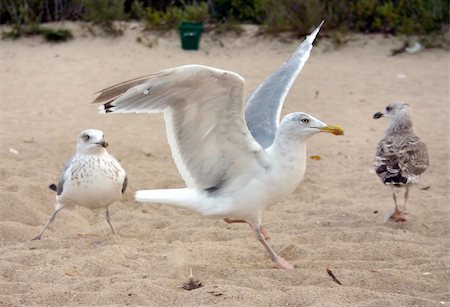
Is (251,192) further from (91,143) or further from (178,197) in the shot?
(91,143)

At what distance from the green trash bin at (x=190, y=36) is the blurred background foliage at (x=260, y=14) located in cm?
79

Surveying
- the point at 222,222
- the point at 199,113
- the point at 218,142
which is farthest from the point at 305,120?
the point at 222,222

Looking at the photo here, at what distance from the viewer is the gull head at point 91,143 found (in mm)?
5465

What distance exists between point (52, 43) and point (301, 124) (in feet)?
31.4

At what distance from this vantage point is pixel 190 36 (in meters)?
12.8

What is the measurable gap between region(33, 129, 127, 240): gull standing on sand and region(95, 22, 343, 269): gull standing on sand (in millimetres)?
831

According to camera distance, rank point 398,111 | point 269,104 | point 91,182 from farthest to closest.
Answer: point 398,111, point 91,182, point 269,104

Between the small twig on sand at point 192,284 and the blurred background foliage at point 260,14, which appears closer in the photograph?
the small twig on sand at point 192,284

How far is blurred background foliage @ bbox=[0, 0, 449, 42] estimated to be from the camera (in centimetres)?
1319

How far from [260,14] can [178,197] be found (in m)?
10.0

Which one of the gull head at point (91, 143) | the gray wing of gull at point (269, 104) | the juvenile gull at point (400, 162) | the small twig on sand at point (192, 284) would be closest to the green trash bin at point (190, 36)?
the juvenile gull at point (400, 162)

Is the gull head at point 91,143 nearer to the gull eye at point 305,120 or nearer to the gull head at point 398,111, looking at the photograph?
the gull eye at point 305,120

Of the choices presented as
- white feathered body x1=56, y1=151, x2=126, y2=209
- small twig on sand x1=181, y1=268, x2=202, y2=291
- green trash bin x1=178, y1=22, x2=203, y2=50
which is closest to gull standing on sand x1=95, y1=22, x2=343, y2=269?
small twig on sand x1=181, y1=268, x2=202, y2=291

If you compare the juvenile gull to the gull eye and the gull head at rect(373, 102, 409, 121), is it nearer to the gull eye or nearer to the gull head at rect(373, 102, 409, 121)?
the gull head at rect(373, 102, 409, 121)
